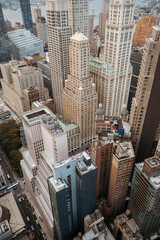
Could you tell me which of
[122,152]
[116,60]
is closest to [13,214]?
[122,152]

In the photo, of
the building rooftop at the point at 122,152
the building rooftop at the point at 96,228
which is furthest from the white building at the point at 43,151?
the building rooftop at the point at 122,152

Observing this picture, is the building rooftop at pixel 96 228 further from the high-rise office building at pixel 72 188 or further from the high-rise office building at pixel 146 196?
the high-rise office building at pixel 146 196

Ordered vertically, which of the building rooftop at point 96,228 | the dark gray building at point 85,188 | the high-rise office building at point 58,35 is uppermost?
the high-rise office building at point 58,35

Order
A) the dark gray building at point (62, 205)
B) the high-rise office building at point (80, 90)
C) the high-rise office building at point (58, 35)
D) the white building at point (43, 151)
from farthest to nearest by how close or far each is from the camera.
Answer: the high-rise office building at point (58, 35)
the high-rise office building at point (80, 90)
the white building at point (43, 151)
the dark gray building at point (62, 205)

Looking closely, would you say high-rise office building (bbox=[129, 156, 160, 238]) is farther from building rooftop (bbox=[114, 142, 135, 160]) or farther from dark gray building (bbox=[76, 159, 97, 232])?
dark gray building (bbox=[76, 159, 97, 232])

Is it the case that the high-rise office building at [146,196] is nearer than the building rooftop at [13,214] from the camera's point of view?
Yes

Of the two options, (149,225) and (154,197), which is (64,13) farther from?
(149,225)
